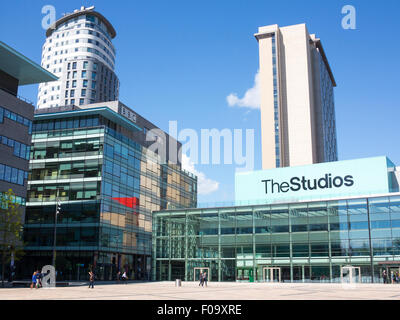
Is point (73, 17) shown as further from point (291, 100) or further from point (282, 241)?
point (282, 241)

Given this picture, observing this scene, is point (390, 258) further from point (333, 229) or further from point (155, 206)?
point (155, 206)

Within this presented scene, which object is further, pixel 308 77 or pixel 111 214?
pixel 308 77

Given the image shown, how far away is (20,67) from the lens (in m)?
56.8

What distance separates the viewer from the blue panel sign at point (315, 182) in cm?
6300

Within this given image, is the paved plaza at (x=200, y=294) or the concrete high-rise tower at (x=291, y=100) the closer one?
the paved plaza at (x=200, y=294)

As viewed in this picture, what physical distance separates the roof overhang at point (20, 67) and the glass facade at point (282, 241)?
25.8 metres

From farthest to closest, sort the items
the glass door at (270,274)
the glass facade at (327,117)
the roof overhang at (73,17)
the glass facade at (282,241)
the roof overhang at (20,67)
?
the roof overhang at (73,17) → the glass facade at (327,117) → the glass door at (270,274) → the roof overhang at (20,67) → the glass facade at (282,241)

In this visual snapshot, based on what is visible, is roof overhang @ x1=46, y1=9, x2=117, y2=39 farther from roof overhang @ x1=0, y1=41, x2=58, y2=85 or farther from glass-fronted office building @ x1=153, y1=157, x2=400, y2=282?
glass-fronted office building @ x1=153, y1=157, x2=400, y2=282

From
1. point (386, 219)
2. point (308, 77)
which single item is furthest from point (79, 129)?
point (308, 77)

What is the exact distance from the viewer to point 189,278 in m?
61.2

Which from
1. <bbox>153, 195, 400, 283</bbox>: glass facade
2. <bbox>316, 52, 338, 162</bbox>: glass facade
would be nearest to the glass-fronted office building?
<bbox>153, 195, 400, 283</bbox>: glass facade

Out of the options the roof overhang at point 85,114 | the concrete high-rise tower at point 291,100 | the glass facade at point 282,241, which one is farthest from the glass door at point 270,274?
the concrete high-rise tower at point 291,100

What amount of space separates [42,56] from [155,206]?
93212mm

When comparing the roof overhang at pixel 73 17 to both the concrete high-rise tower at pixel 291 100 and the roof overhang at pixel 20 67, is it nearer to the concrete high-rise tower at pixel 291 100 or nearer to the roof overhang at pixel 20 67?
the concrete high-rise tower at pixel 291 100
